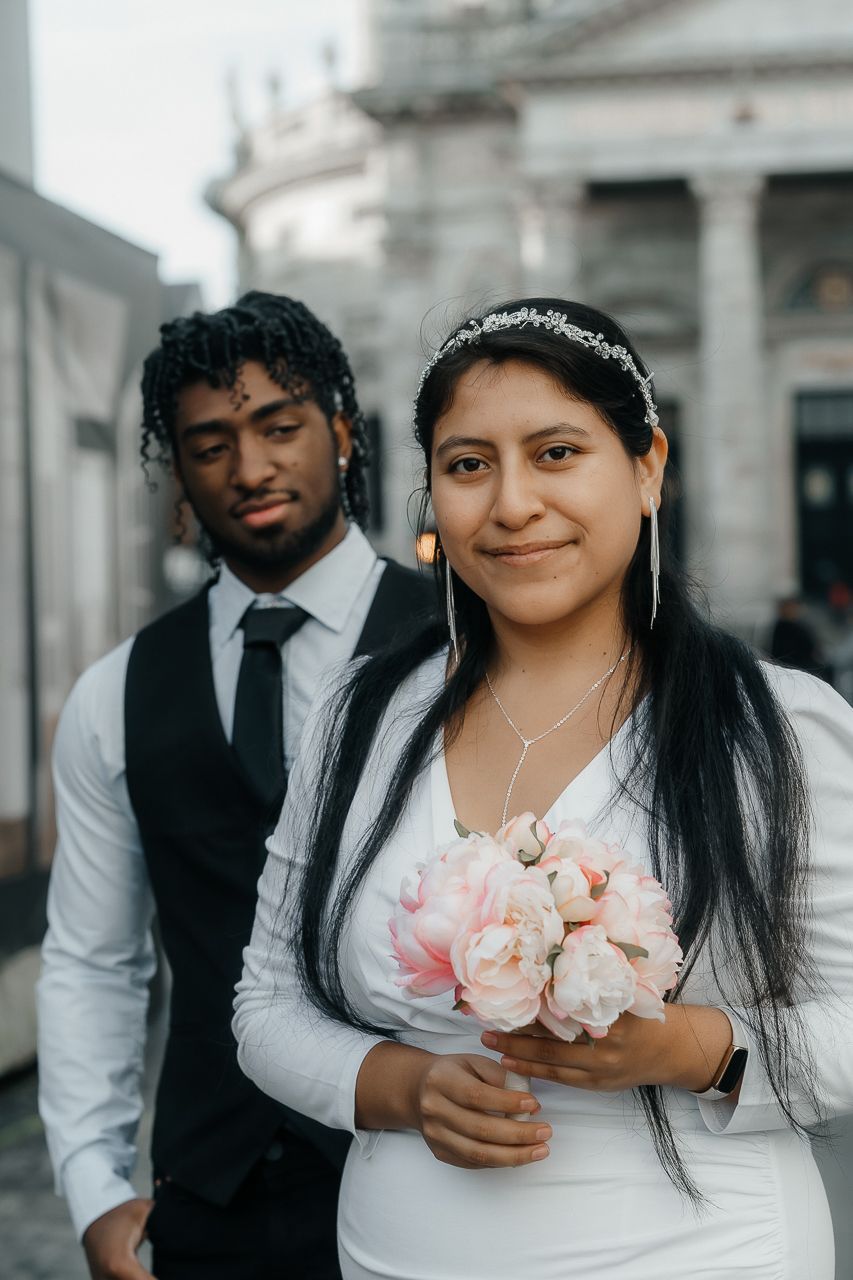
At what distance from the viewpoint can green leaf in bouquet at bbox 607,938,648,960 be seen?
1.28m

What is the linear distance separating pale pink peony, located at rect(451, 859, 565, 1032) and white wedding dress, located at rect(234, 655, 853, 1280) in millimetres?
280

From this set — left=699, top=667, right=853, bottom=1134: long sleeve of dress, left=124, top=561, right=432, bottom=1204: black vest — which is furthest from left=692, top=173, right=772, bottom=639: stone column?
left=699, top=667, right=853, bottom=1134: long sleeve of dress

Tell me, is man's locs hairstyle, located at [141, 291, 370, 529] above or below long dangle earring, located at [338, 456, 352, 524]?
above

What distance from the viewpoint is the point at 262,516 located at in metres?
2.39

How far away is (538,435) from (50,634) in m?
4.13

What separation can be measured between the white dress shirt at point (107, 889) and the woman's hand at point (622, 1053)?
981mm

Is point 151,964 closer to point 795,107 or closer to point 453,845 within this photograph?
point 453,845

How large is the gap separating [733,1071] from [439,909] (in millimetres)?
435

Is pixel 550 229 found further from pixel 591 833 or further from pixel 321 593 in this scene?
pixel 591 833

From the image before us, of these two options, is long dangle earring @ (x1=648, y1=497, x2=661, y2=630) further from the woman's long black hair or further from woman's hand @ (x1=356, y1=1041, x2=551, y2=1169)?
woman's hand @ (x1=356, y1=1041, x2=551, y2=1169)

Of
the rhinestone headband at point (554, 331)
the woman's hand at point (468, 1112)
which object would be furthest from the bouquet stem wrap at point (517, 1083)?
the rhinestone headband at point (554, 331)

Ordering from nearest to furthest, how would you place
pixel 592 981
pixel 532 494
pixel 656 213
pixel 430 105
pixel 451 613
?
1. pixel 592 981
2. pixel 532 494
3. pixel 451 613
4. pixel 656 213
5. pixel 430 105

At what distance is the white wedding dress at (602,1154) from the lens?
1485 mm

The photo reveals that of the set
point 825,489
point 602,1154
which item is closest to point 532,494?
point 602,1154
